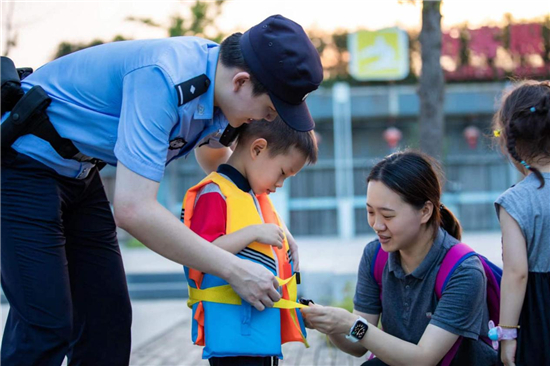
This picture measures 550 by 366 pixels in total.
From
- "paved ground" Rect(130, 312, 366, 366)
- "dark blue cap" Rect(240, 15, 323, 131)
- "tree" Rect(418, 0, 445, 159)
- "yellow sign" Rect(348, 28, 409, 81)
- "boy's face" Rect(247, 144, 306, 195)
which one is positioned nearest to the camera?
"dark blue cap" Rect(240, 15, 323, 131)

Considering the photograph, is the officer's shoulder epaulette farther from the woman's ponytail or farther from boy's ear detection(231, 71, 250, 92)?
the woman's ponytail

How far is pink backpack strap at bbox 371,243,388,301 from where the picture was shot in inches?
102

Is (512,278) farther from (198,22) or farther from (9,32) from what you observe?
(198,22)

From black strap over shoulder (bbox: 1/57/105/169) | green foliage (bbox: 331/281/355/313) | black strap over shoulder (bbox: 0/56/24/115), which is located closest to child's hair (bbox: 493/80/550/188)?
black strap over shoulder (bbox: 1/57/105/169)

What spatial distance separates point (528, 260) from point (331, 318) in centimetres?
80

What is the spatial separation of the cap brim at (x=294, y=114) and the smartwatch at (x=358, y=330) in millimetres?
709

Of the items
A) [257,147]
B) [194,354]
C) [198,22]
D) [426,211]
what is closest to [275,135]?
[257,147]

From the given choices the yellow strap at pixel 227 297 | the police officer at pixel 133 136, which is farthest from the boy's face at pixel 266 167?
the yellow strap at pixel 227 297

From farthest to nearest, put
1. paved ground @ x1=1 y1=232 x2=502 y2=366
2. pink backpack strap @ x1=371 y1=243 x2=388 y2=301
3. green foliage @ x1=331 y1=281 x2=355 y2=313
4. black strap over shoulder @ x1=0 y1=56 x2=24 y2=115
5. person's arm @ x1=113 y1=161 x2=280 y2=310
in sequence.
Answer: green foliage @ x1=331 y1=281 x2=355 y2=313 → paved ground @ x1=1 y1=232 x2=502 y2=366 → pink backpack strap @ x1=371 y1=243 x2=388 y2=301 → black strap over shoulder @ x1=0 y1=56 x2=24 y2=115 → person's arm @ x1=113 y1=161 x2=280 y2=310

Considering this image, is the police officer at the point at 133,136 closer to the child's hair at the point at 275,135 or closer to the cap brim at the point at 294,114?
the cap brim at the point at 294,114

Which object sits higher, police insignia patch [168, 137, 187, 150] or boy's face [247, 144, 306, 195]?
police insignia patch [168, 137, 187, 150]

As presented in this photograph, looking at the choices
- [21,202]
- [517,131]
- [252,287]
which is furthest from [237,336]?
[517,131]

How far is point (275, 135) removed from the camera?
7.88ft

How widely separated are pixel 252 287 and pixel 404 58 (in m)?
11.0
